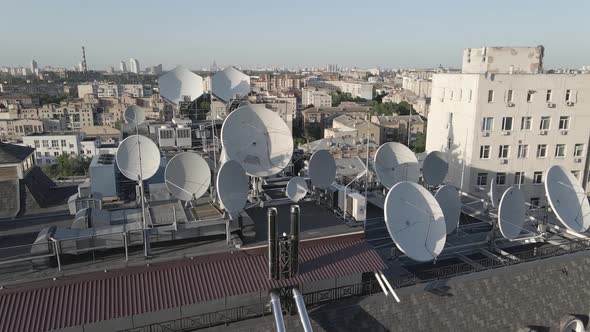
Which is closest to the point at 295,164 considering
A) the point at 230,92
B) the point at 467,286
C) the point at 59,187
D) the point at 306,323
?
the point at 230,92

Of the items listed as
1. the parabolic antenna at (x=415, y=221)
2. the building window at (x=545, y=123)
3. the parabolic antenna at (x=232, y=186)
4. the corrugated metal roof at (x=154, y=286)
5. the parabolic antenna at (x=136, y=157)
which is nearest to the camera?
the corrugated metal roof at (x=154, y=286)

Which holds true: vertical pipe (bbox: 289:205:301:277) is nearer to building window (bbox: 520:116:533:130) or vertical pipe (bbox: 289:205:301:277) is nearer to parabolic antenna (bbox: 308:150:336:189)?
parabolic antenna (bbox: 308:150:336:189)

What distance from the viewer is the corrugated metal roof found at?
10258mm

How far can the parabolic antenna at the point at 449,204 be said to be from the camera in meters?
17.4

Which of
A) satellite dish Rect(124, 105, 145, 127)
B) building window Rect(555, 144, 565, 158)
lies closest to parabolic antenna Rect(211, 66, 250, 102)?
satellite dish Rect(124, 105, 145, 127)

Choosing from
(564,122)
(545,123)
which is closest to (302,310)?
(545,123)

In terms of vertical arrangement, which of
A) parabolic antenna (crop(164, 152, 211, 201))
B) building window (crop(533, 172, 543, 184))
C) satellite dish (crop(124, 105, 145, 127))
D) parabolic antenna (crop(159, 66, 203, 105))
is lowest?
building window (crop(533, 172, 543, 184))

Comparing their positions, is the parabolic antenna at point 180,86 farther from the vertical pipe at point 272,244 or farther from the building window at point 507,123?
the building window at point 507,123

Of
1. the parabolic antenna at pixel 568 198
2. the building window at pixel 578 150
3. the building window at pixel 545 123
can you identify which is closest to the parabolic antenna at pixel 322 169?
the parabolic antenna at pixel 568 198

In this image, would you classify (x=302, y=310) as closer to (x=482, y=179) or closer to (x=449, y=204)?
(x=449, y=204)

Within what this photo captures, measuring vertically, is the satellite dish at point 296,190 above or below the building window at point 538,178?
above

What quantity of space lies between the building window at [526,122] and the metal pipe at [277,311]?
25130 mm

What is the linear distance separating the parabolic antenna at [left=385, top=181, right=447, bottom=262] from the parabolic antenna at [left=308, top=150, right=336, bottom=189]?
18.0 feet

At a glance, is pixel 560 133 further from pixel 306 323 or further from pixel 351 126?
pixel 351 126
